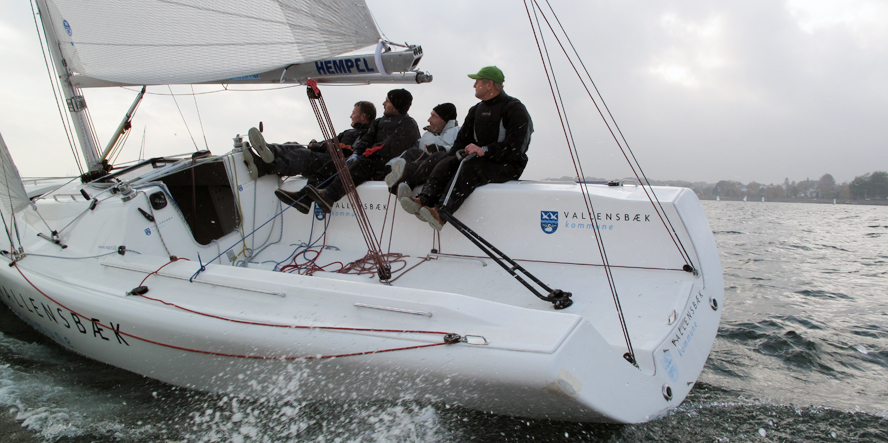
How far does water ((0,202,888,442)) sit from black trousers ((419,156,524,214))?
5.29ft

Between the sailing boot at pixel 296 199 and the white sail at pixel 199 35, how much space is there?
35.7 inches

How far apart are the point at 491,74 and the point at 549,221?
1.02m

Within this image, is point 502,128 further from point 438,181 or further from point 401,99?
point 401,99

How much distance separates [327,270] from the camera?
332cm

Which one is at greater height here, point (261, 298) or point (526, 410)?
point (261, 298)

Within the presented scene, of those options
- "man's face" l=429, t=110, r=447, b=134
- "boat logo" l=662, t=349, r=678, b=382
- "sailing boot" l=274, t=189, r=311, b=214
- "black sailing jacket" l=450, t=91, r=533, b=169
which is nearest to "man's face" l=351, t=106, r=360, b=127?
"man's face" l=429, t=110, r=447, b=134

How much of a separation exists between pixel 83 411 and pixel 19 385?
566mm

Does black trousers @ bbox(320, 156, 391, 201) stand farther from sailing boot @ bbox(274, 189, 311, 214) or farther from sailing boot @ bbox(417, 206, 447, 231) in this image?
sailing boot @ bbox(417, 206, 447, 231)

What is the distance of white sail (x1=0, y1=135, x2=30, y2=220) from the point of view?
2.93 m

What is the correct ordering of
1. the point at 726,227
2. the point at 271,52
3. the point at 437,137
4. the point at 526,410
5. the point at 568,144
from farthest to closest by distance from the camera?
the point at 726,227 < the point at 437,137 < the point at 271,52 < the point at 568,144 < the point at 526,410

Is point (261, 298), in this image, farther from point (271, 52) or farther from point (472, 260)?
point (271, 52)

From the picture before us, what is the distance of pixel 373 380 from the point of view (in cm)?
170

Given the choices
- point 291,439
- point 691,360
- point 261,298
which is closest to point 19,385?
point 261,298

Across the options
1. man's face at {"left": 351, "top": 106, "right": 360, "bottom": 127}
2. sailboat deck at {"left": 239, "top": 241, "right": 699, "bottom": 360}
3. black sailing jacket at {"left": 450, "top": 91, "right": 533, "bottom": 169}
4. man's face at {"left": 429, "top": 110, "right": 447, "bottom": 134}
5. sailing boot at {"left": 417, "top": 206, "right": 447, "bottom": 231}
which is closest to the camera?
sailboat deck at {"left": 239, "top": 241, "right": 699, "bottom": 360}
